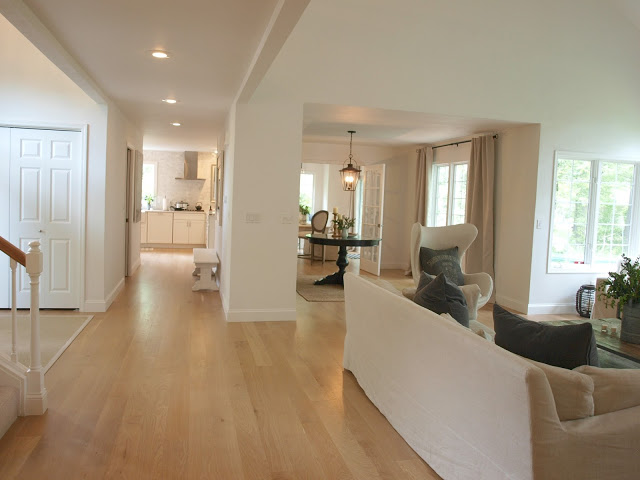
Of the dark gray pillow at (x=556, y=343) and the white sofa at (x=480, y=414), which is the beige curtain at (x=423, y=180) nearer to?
the white sofa at (x=480, y=414)

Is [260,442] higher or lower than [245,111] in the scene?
lower

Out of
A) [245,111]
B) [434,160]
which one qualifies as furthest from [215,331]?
[434,160]

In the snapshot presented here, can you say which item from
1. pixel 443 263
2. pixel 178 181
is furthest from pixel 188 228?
pixel 443 263

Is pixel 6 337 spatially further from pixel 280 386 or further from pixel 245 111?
pixel 245 111

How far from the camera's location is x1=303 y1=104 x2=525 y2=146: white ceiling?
5871 millimetres

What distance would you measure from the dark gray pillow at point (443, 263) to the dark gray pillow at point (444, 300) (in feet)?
6.08

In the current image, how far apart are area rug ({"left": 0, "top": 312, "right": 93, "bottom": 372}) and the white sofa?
2.60 m

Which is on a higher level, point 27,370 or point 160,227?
point 160,227

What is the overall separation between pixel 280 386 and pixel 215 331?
5.17 ft

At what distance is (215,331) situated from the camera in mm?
5008

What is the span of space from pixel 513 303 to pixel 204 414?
4.68 metres

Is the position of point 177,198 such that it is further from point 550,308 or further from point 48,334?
point 550,308

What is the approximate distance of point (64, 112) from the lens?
545 centimetres

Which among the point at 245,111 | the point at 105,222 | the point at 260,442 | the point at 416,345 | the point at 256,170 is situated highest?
the point at 245,111
